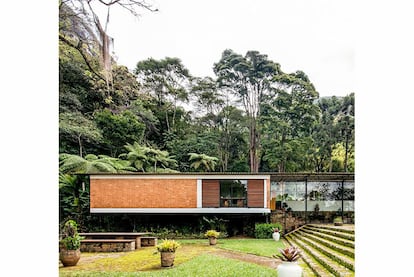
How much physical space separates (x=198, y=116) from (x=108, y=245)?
310 inches

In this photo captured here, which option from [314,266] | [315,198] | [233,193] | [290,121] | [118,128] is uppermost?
[290,121]

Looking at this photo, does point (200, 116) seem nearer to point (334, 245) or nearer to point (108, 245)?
point (108, 245)

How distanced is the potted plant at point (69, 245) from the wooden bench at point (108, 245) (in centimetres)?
160

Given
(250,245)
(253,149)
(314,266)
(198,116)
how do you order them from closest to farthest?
(314,266)
(250,245)
(253,149)
(198,116)

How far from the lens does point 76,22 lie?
43.3ft

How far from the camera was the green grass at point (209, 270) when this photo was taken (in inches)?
263

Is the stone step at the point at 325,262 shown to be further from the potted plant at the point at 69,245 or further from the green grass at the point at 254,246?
the potted plant at the point at 69,245

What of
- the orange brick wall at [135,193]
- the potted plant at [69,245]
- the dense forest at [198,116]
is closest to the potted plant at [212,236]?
the orange brick wall at [135,193]

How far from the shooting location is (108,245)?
29.9 ft

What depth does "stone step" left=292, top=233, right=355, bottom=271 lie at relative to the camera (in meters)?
6.07

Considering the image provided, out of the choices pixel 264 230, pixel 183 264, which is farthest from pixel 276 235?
pixel 183 264

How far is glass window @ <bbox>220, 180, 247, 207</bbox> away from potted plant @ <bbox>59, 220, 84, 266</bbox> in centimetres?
398
